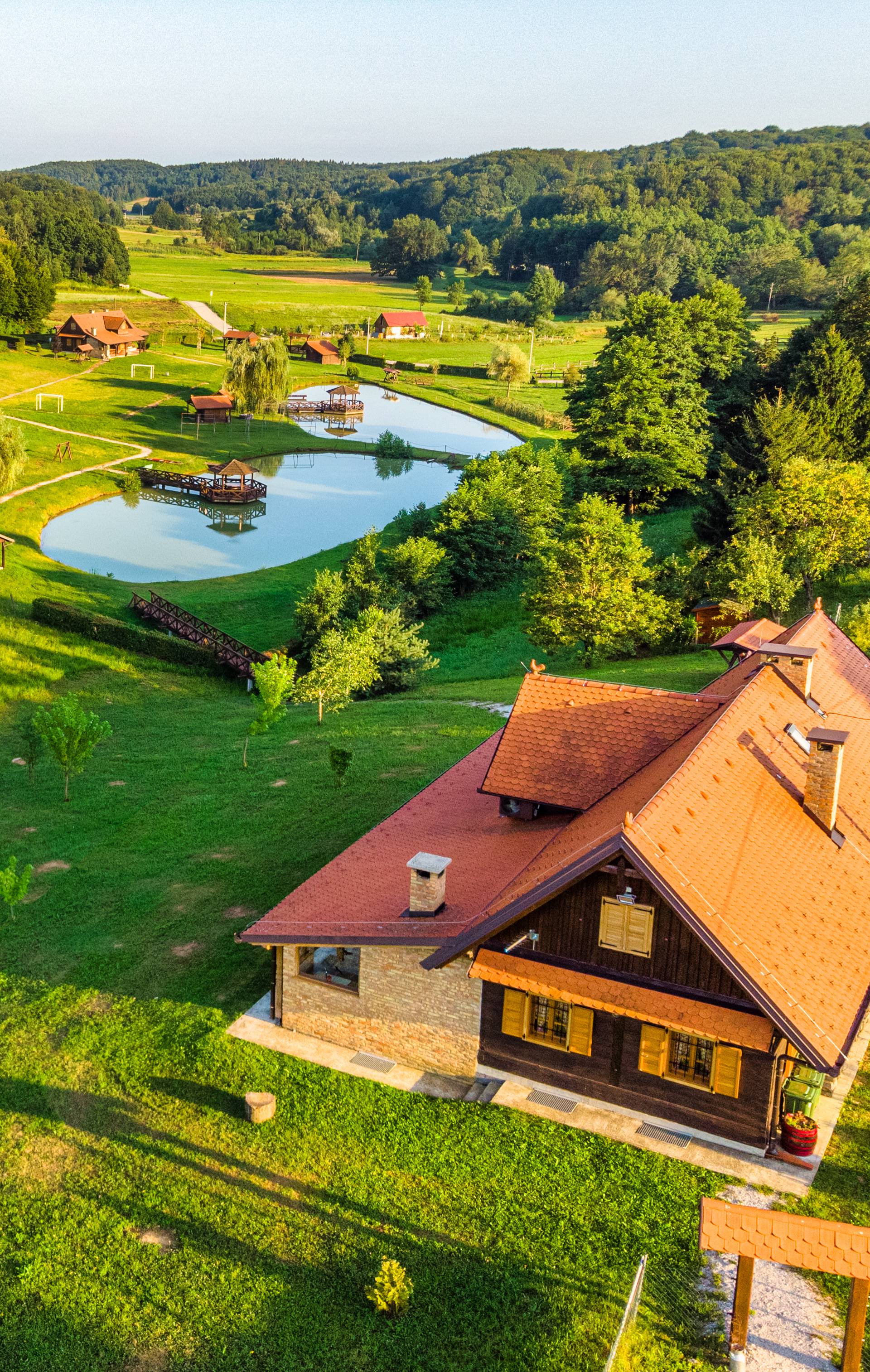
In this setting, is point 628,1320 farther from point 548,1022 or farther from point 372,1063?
point 372,1063

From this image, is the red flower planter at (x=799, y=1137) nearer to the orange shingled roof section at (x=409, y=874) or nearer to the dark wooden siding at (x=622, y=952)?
the dark wooden siding at (x=622, y=952)

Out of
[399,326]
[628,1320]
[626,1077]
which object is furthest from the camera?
[399,326]

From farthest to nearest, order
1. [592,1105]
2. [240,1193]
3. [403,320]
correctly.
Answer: [403,320] < [592,1105] < [240,1193]

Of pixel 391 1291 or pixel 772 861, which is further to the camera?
pixel 772 861

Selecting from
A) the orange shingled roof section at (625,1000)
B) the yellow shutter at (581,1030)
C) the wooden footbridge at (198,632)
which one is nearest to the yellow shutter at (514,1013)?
the orange shingled roof section at (625,1000)

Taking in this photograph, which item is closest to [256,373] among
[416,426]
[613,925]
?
[416,426]

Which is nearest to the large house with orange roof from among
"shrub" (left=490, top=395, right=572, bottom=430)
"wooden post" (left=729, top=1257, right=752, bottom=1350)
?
"wooden post" (left=729, top=1257, right=752, bottom=1350)
